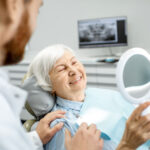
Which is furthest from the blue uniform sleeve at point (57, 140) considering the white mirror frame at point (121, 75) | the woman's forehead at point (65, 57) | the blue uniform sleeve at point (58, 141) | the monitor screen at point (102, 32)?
the monitor screen at point (102, 32)

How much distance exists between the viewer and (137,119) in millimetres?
1050

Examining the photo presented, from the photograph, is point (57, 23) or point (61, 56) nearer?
point (61, 56)

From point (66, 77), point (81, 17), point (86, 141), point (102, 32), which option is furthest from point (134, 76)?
point (81, 17)

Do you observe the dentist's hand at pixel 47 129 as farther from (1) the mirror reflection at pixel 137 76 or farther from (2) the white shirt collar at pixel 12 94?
(2) the white shirt collar at pixel 12 94

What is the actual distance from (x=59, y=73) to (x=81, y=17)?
103 inches

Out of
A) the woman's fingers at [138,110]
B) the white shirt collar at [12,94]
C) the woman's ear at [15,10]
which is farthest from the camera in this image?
the woman's fingers at [138,110]

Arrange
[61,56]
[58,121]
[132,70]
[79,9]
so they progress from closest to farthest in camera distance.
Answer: [132,70] < [58,121] < [61,56] < [79,9]

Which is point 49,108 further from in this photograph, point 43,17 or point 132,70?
point 43,17

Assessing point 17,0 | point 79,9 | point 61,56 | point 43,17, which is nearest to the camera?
point 17,0

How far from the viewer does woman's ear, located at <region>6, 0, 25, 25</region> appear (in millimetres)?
636

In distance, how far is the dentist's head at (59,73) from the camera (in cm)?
154

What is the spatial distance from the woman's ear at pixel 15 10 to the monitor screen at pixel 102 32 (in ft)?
10.1

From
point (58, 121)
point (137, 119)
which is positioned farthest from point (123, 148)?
point (58, 121)

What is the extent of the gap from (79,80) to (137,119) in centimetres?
56
